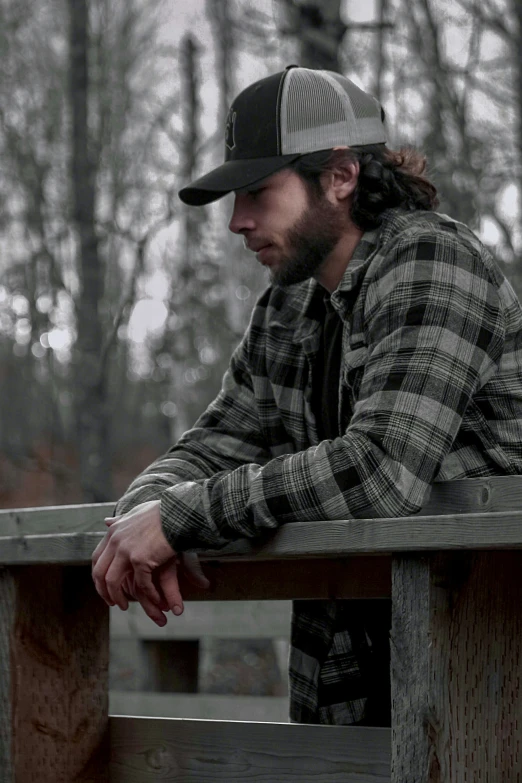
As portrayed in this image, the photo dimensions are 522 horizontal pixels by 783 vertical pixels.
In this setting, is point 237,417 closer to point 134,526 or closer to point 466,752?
point 134,526

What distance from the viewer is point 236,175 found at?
261 cm

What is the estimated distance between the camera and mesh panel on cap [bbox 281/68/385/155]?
8.69 feet

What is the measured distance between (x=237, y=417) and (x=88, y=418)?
6.53m

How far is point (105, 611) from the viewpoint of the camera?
8.43ft

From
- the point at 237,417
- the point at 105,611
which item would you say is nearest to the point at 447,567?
the point at 105,611

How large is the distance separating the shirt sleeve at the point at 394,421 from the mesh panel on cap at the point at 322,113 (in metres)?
0.48

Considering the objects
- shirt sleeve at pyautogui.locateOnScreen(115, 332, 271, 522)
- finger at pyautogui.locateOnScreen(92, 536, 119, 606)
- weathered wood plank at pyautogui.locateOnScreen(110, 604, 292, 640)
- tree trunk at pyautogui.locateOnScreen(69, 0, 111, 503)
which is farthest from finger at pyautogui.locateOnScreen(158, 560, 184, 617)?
tree trunk at pyautogui.locateOnScreen(69, 0, 111, 503)

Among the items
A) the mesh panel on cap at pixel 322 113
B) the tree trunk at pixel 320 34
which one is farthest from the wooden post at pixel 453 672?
the tree trunk at pixel 320 34

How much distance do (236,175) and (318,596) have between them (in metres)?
1.03

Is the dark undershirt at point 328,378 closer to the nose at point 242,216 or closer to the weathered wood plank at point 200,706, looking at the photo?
the nose at point 242,216

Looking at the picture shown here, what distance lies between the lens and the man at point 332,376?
207 centimetres

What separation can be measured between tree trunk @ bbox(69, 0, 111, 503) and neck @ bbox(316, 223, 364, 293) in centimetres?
661

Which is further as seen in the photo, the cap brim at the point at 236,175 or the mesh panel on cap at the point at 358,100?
the mesh panel on cap at the point at 358,100

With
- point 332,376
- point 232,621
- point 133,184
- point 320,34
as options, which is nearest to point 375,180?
point 332,376
